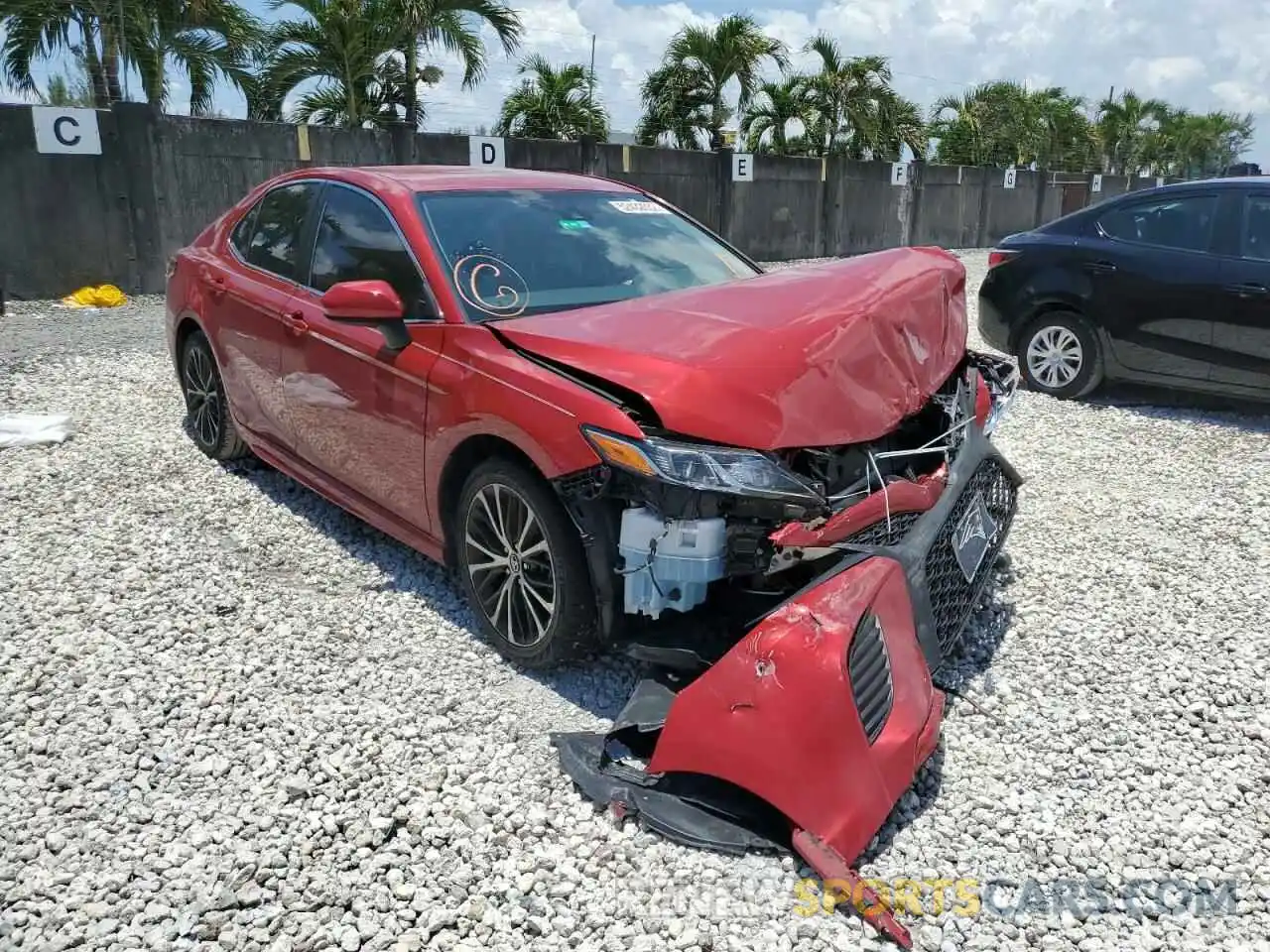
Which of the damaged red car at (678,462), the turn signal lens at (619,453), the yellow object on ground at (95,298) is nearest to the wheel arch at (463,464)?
the damaged red car at (678,462)

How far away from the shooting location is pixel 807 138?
78.5 ft

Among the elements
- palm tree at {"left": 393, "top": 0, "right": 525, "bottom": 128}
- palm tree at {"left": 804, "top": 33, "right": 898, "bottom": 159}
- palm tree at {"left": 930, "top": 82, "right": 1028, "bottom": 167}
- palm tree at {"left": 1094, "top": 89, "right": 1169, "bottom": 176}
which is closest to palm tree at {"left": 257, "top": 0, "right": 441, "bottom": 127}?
palm tree at {"left": 393, "top": 0, "right": 525, "bottom": 128}

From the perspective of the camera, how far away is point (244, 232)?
5180 mm

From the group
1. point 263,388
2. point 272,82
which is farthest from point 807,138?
point 263,388

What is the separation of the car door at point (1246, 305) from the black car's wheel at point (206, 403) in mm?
6296

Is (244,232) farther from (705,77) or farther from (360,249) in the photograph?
(705,77)

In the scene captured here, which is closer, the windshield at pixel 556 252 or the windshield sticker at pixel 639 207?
the windshield at pixel 556 252

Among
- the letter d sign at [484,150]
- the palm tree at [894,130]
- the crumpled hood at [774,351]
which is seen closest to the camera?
the crumpled hood at [774,351]

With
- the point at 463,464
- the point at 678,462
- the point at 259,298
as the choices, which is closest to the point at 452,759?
the point at 463,464

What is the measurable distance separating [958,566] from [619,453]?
1.22m

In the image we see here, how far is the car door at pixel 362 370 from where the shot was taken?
145 inches

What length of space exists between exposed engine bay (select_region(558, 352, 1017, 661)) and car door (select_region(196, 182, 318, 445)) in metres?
2.26

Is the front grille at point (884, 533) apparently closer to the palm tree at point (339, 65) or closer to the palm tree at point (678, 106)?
the palm tree at point (339, 65)

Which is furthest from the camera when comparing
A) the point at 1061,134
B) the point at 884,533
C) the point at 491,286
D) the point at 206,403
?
the point at 1061,134
